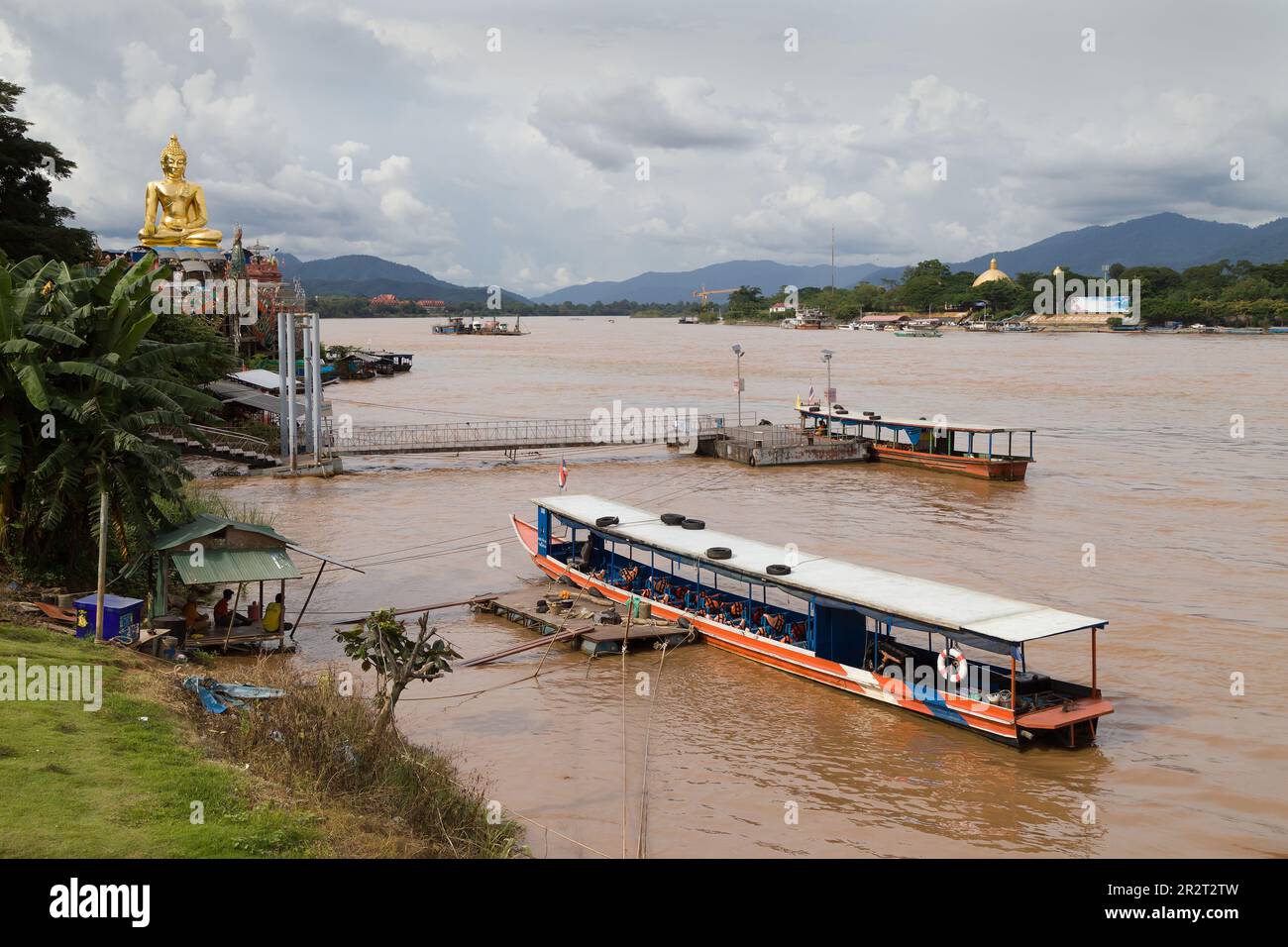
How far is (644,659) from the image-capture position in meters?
19.5

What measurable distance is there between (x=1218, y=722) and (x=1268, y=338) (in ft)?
424

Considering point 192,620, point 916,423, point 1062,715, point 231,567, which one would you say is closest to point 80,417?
point 231,567

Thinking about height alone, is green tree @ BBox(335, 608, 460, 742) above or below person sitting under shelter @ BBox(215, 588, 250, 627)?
above

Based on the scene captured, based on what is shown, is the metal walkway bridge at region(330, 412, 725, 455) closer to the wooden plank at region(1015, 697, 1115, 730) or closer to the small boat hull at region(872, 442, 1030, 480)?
the small boat hull at region(872, 442, 1030, 480)

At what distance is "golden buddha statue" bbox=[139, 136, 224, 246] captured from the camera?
5419cm

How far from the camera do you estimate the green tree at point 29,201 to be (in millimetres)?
30000

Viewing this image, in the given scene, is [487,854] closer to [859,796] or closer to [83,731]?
[83,731]

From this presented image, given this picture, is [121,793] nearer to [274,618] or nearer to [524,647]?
[274,618]

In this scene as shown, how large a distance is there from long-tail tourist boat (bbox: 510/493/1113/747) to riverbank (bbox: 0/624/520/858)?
261 inches

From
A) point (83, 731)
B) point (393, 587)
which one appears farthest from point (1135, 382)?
point (83, 731)

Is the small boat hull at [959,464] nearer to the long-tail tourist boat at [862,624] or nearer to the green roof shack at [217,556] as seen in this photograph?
the long-tail tourist boat at [862,624]

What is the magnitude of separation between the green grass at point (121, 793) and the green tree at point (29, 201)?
74.2 feet
